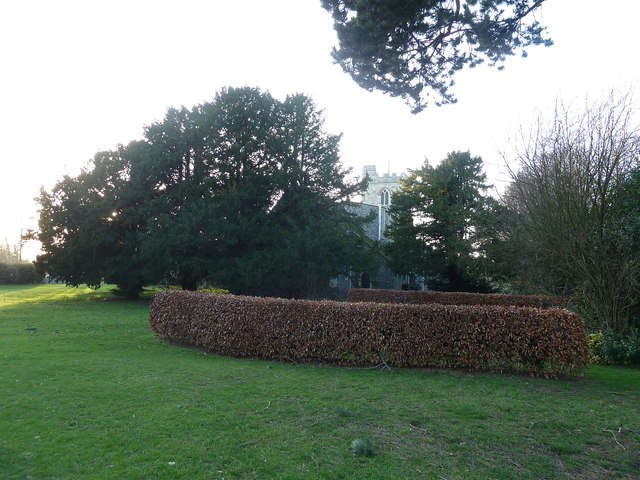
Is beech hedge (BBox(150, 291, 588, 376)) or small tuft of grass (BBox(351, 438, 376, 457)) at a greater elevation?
beech hedge (BBox(150, 291, 588, 376))

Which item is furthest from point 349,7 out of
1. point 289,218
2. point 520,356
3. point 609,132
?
point 289,218

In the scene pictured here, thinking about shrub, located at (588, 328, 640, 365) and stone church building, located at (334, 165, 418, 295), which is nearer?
shrub, located at (588, 328, 640, 365)

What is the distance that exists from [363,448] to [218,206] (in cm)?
2166

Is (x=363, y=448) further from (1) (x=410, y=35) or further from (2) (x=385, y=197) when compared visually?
(2) (x=385, y=197)

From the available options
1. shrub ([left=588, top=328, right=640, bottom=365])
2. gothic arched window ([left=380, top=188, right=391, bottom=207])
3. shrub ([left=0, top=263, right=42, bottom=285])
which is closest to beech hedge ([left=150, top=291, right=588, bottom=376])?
shrub ([left=588, top=328, right=640, bottom=365])

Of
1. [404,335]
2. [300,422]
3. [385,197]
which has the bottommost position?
[300,422]

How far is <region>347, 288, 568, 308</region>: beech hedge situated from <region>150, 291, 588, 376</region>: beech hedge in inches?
Result: 260

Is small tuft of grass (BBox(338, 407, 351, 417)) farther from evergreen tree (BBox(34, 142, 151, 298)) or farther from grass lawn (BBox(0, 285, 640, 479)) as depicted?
evergreen tree (BBox(34, 142, 151, 298))

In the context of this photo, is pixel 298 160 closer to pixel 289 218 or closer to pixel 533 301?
pixel 289 218

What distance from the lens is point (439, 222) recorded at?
32156 millimetres

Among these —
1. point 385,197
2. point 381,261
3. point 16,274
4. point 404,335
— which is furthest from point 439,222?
point 16,274

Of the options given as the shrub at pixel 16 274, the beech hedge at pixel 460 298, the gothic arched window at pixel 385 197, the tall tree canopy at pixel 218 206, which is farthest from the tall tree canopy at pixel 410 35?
the gothic arched window at pixel 385 197

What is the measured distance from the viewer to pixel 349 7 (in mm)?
7113

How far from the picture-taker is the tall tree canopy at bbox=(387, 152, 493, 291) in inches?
1209
